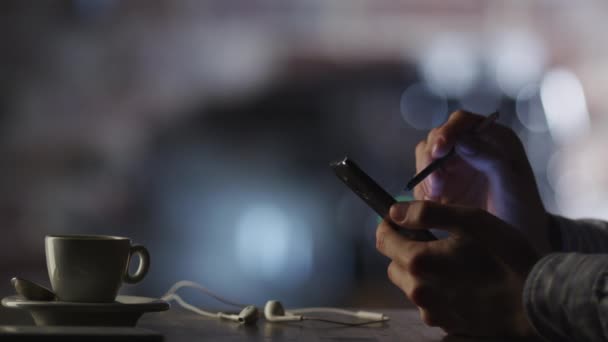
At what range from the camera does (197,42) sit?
440cm

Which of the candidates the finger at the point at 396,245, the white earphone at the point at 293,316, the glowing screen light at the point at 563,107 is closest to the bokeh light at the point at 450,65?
the glowing screen light at the point at 563,107

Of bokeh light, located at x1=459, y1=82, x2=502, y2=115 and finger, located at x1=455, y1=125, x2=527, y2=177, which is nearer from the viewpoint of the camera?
finger, located at x1=455, y1=125, x2=527, y2=177

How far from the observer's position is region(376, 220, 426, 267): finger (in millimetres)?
580

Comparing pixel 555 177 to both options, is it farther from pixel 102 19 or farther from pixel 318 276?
pixel 102 19

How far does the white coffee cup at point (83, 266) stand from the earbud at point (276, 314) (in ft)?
0.52

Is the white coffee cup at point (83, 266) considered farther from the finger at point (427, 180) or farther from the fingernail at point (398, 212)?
the finger at point (427, 180)

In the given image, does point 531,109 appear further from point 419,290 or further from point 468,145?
point 419,290

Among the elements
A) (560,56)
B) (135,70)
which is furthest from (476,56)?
(135,70)

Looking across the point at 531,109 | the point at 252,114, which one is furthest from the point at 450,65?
the point at 252,114

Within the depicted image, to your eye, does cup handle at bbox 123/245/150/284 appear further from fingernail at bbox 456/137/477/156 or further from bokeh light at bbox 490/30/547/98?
bokeh light at bbox 490/30/547/98

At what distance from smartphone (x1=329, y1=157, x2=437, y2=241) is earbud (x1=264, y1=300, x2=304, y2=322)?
160 millimetres

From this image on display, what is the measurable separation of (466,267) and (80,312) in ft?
1.00

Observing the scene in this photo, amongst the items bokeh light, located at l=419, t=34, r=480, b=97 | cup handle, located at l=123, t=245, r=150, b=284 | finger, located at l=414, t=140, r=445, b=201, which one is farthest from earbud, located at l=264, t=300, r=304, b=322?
bokeh light, located at l=419, t=34, r=480, b=97

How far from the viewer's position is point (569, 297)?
51cm
